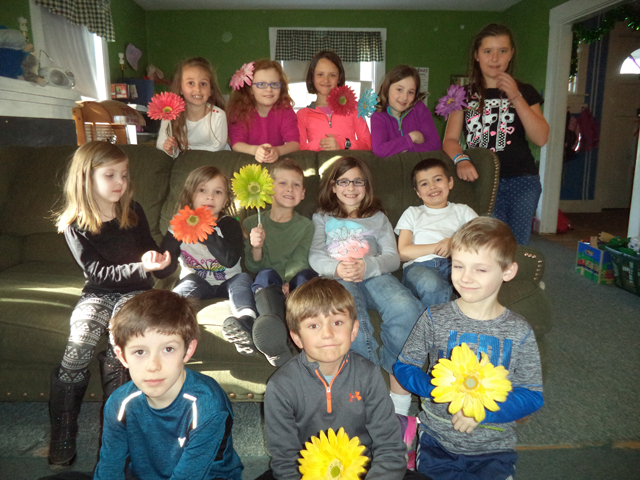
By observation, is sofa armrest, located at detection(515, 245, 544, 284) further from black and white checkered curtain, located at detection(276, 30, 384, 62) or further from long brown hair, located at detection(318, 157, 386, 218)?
black and white checkered curtain, located at detection(276, 30, 384, 62)

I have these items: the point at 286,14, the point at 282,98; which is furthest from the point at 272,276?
the point at 286,14

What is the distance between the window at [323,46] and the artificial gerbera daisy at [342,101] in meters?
4.59

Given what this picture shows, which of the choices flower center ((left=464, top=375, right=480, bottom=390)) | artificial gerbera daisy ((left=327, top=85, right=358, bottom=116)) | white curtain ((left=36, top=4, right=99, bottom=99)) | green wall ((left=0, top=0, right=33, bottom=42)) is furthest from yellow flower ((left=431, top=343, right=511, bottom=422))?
white curtain ((left=36, top=4, right=99, bottom=99))

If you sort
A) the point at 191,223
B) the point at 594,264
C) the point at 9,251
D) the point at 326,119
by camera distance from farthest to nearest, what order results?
the point at 594,264, the point at 326,119, the point at 9,251, the point at 191,223

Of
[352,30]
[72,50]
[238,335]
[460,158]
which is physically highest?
[352,30]

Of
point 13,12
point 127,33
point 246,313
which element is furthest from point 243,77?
point 127,33

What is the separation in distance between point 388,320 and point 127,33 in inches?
254

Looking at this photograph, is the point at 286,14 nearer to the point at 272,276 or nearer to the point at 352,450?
the point at 272,276

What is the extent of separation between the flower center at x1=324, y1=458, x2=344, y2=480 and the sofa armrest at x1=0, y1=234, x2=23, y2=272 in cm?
203

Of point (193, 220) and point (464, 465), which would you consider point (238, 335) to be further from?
point (464, 465)

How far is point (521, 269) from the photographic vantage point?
6.23ft

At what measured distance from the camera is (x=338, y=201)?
2.14 metres

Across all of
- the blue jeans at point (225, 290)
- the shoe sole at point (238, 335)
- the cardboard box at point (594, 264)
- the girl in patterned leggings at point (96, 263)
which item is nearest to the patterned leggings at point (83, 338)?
the girl in patterned leggings at point (96, 263)

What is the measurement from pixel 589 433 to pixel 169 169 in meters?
2.36
